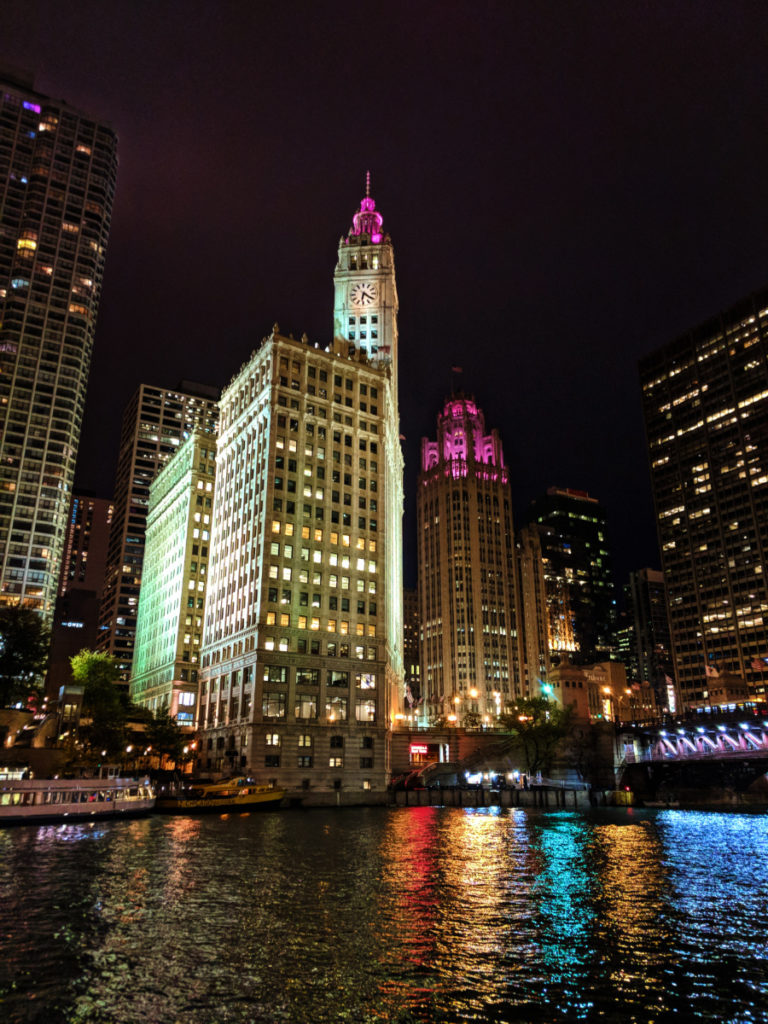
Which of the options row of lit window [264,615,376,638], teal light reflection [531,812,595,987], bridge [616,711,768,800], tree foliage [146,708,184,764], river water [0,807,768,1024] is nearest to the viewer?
river water [0,807,768,1024]

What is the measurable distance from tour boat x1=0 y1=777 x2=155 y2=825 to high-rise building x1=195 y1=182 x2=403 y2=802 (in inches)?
997

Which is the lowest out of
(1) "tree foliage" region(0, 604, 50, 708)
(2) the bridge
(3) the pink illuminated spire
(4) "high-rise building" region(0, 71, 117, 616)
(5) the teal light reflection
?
(5) the teal light reflection

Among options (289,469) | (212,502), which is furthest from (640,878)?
(212,502)

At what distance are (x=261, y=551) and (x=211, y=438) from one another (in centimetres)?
5755

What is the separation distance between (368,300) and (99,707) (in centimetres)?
10311

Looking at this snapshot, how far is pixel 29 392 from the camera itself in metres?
191

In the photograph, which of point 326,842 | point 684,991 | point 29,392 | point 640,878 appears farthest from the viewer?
point 29,392

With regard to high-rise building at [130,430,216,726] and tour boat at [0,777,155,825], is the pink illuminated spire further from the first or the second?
tour boat at [0,777,155,825]

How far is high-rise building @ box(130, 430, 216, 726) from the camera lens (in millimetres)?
144137

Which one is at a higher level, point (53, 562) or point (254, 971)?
point (53, 562)

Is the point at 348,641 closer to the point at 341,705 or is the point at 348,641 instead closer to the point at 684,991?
the point at 341,705

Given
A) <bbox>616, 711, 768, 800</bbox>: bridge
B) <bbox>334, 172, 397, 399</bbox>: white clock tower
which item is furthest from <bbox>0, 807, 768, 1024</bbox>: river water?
<bbox>334, 172, 397, 399</bbox>: white clock tower

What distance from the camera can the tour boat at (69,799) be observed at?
6519 centimetres

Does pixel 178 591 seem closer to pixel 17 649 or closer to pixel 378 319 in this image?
pixel 17 649
